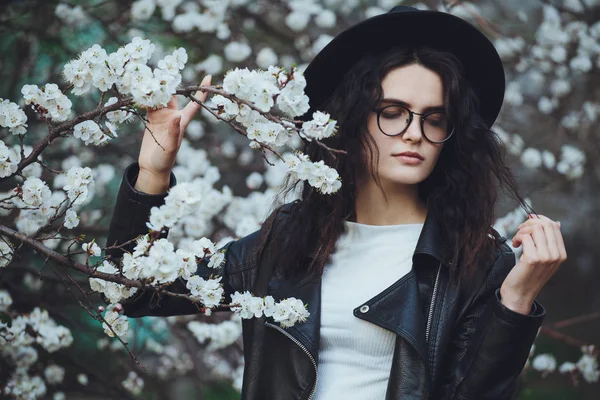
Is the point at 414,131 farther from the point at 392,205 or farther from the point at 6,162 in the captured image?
the point at 6,162

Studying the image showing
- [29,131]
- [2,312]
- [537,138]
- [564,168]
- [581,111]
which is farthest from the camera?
[537,138]

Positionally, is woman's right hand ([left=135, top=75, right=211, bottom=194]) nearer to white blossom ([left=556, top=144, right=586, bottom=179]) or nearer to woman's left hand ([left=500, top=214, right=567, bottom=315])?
woman's left hand ([left=500, top=214, right=567, bottom=315])

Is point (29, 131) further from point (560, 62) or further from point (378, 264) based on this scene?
point (560, 62)

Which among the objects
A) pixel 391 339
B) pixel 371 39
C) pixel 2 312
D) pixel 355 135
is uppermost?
pixel 371 39

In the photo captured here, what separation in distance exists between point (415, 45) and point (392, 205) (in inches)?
16.8

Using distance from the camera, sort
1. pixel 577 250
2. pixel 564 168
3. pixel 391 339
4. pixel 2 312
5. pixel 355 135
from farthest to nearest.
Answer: pixel 577 250 < pixel 564 168 < pixel 2 312 < pixel 355 135 < pixel 391 339

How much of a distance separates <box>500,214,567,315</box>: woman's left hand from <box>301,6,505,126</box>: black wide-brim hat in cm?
54

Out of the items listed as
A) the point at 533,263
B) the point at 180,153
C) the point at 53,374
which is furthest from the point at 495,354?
the point at 180,153

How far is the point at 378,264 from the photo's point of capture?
6.48 feet

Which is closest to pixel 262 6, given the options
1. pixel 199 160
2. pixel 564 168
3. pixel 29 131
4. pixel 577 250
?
pixel 199 160

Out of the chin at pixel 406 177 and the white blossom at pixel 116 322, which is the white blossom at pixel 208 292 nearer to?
the white blossom at pixel 116 322

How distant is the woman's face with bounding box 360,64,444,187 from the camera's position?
6.32ft

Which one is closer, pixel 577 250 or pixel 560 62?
pixel 560 62

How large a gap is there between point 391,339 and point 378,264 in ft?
0.67
